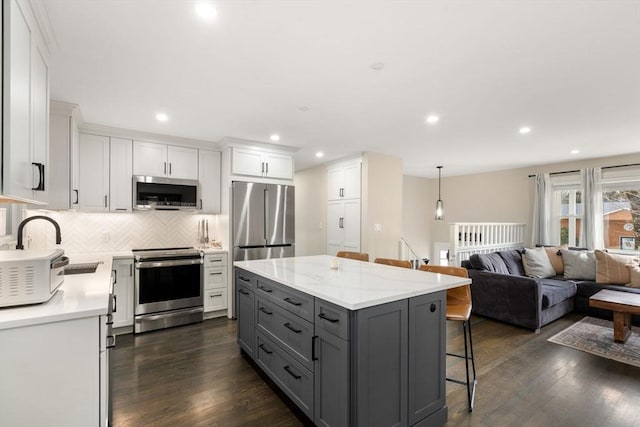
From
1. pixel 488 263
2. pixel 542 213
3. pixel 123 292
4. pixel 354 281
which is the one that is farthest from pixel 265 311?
pixel 542 213

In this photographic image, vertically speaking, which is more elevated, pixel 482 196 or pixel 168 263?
pixel 482 196

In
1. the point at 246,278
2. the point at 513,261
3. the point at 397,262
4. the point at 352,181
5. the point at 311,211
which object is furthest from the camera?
the point at 311,211

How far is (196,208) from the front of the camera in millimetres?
4223

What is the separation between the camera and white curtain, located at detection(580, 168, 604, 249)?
5.27 meters

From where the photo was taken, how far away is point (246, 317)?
2.87 metres

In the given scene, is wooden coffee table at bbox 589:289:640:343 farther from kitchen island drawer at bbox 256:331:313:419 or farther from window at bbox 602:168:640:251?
kitchen island drawer at bbox 256:331:313:419

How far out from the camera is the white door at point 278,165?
15.0 feet

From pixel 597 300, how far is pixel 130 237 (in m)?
5.88

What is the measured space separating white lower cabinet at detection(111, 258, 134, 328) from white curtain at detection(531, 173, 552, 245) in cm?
700

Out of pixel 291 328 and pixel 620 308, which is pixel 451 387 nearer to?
pixel 291 328

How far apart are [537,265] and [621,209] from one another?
2044mm

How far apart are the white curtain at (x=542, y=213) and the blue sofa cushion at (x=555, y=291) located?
1541 mm

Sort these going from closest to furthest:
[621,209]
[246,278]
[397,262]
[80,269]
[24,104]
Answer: [24,104] < [80,269] < [246,278] < [397,262] < [621,209]

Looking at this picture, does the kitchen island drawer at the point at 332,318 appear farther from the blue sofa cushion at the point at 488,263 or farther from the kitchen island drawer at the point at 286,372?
the blue sofa cushion at the point at 488,263
